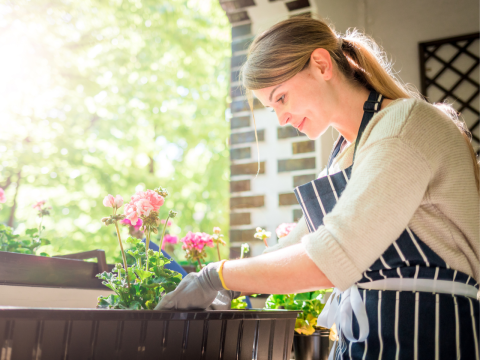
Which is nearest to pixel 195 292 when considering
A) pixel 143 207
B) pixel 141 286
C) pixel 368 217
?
pixel 141 286

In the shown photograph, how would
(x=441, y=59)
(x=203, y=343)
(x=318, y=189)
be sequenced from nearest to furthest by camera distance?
(x=203, y=343) → (x=318, y=189) → (x=441, y=59)

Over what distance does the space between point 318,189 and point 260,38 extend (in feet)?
1.47

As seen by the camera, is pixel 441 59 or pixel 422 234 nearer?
pixel 422 234

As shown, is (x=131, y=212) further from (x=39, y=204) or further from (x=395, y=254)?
(x=39, y=204)

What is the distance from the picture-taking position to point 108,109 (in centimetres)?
602

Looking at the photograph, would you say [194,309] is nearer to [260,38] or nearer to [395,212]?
[395,212]

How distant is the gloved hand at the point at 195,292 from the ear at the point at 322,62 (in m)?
0.54

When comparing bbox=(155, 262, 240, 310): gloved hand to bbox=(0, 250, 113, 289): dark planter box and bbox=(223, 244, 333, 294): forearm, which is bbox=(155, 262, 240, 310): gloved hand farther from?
bbox=(0, 250, 113, 289): dark planter box

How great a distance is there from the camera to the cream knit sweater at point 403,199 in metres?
0.65

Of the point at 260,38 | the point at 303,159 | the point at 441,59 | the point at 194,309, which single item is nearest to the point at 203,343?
the point at 194,309

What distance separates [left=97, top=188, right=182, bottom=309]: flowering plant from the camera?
33.3 inches

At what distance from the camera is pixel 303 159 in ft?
6.20

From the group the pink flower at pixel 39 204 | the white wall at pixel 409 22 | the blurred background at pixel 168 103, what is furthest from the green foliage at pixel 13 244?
Answer: the white wall at pixel 409 22

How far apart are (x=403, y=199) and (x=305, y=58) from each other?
469 mm
